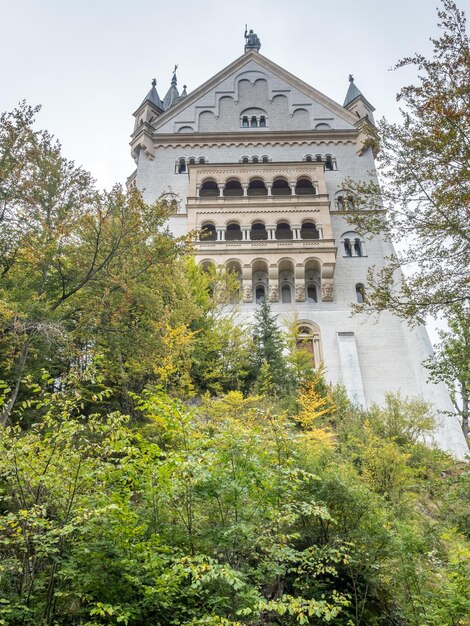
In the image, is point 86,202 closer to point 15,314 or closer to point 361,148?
point 15,314

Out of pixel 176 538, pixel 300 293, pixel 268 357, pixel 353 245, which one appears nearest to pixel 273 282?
pixel 300 293

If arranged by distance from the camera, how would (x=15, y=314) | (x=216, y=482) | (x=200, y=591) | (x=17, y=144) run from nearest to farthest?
1. (x=200, y=591)
2. (x=216, y=482)
3. (x=15, y=314)
4. (x=17, y=144)

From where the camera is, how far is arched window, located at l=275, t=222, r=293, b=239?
3014cm

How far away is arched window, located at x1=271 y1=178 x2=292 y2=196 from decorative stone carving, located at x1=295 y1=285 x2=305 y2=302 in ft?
24.9

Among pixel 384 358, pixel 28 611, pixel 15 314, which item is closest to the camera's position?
pixel 28 611

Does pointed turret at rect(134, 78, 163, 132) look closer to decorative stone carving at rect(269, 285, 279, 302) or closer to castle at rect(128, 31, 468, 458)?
castle at rect(128, 31, 468, 458)

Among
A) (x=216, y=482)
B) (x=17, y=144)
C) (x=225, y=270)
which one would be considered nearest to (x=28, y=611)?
(x=216, y=482)

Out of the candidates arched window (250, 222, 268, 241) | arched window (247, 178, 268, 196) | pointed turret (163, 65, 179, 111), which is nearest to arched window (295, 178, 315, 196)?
arched window (247, 178, 268, 196)

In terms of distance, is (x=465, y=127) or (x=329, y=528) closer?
(x=329, y=528)

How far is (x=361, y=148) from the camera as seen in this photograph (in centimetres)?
3372

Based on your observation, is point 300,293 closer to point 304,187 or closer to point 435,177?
point 304,187

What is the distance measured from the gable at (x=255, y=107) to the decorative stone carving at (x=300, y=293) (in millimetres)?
13862

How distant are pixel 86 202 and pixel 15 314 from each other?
183 inches

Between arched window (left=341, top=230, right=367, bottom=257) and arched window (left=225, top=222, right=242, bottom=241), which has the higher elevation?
arched window (left=225, top=222, right=242, bottom=241)
